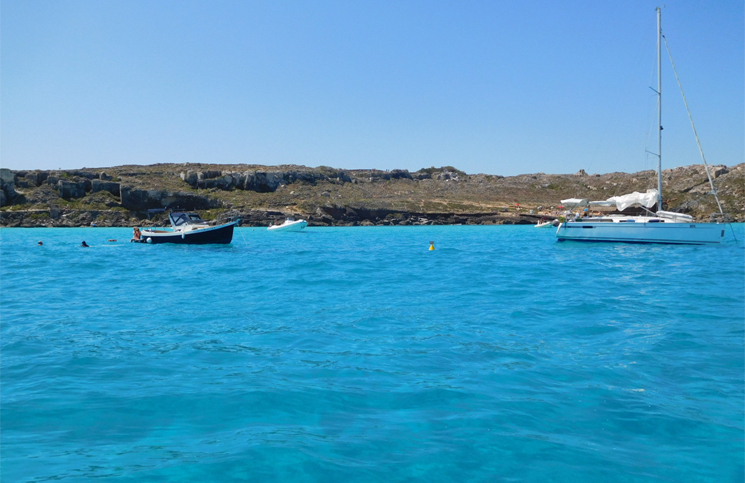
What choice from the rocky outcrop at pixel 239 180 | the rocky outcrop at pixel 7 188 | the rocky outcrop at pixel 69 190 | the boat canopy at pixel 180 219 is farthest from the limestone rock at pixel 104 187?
the boat canopy at pixel 180 219

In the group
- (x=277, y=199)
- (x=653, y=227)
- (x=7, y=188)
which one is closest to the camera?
(x=653, y=227)

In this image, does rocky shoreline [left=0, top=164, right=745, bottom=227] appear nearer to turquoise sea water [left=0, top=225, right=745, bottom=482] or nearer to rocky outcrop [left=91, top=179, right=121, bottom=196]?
rocky outcrop [left=91, top=179, right=121, bottom=196]

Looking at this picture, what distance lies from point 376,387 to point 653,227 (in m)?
30.8

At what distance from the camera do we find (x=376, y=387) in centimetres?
656

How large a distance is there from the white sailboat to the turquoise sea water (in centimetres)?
1945

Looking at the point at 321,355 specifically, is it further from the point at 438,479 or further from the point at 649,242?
the point at 649,242

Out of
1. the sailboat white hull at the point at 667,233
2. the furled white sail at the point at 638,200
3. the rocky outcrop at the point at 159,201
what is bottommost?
the sailboat white hull at the point at 667,233

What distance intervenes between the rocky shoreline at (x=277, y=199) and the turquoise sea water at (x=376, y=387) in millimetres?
62735

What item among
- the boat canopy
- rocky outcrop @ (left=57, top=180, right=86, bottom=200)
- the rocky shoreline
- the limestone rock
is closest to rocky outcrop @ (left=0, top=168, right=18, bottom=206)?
the rocky shoreline

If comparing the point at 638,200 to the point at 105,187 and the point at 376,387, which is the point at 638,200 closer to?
the point at 376,387

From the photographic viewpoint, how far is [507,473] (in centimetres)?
454

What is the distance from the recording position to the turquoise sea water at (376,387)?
470 cm

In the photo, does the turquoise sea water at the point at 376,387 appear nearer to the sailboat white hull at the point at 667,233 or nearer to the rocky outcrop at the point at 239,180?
the sailboat white hull at the point at 667,233

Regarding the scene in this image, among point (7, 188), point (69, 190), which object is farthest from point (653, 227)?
point (7, 188)
